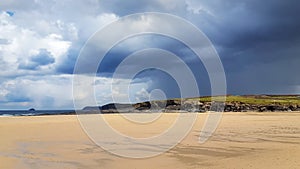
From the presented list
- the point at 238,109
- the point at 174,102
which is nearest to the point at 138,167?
the point at 238,109

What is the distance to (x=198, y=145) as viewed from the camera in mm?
17453

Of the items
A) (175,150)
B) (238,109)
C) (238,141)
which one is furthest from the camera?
(238,109)

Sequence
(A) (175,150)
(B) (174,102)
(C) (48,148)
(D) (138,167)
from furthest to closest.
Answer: (B) (174,102), (C) (48,148), (A) (175,150), (D) (138,167)

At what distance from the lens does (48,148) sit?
17031 mm

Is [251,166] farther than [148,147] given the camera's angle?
No

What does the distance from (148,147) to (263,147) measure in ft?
17.6

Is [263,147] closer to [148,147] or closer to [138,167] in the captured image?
[148,147]

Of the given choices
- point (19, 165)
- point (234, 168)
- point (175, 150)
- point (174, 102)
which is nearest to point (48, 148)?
point (19, 165)

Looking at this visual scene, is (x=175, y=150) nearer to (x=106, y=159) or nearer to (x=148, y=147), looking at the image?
(x=148, y=147)

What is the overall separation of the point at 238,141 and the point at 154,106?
70.4 metres

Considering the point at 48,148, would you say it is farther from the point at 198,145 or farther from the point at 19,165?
the point at 198,145

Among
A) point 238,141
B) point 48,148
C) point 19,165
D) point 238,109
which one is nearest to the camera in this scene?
point 19,165

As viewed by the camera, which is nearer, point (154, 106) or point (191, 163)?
point (191, 163)

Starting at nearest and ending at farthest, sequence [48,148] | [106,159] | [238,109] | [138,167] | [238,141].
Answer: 1. [138,167]
2. [106,159]
3. [48,148]
4. [238,141]
5. [238,109]
